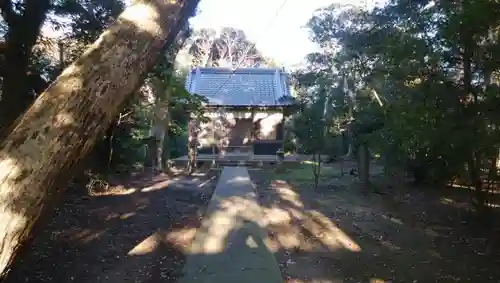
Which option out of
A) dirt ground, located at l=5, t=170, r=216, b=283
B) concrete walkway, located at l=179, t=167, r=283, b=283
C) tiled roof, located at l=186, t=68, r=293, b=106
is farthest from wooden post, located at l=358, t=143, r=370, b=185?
tiled roof, located at l=186, t=68, r=293, b=106

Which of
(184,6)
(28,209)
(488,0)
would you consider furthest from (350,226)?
(28,209)

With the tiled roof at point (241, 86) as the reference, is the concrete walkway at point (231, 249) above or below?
below

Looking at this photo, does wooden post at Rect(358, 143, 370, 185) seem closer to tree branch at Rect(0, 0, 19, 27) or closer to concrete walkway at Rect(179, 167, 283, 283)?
concrete walkway at Rect(179, 167, 283, 283)

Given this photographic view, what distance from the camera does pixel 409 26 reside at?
288 inches

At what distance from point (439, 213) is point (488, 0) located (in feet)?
17.3

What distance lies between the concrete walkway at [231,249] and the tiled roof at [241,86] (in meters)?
12.6

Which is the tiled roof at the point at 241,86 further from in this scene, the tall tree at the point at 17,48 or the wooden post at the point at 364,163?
the tall tree at the point at 17,48

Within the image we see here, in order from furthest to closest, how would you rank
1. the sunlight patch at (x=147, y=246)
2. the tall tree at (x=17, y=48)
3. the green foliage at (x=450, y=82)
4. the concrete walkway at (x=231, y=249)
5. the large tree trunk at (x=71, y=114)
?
the tall tree at (x=17, y=48) < the green foliage at (x=450, y=82) < the sunlight patch at (x=147, y=246) < the concrete walkway at (x=231, y=249) < the large tree trunk at (x=71, y=114)

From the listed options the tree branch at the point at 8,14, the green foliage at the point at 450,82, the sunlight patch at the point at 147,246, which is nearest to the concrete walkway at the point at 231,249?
the sunlight patch at the point at 147,246

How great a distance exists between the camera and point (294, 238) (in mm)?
6301

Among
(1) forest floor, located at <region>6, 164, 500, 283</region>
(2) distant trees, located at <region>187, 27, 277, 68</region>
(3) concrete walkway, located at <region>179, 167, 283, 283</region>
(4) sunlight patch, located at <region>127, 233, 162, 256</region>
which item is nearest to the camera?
(3) concrete walkway, located at <region>179, 167, 283, 283</region>

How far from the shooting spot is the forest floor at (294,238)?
4567mm

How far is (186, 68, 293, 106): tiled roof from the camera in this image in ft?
68.9

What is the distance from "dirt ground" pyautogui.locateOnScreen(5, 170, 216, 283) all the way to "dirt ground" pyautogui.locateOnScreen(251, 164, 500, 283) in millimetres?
1424
